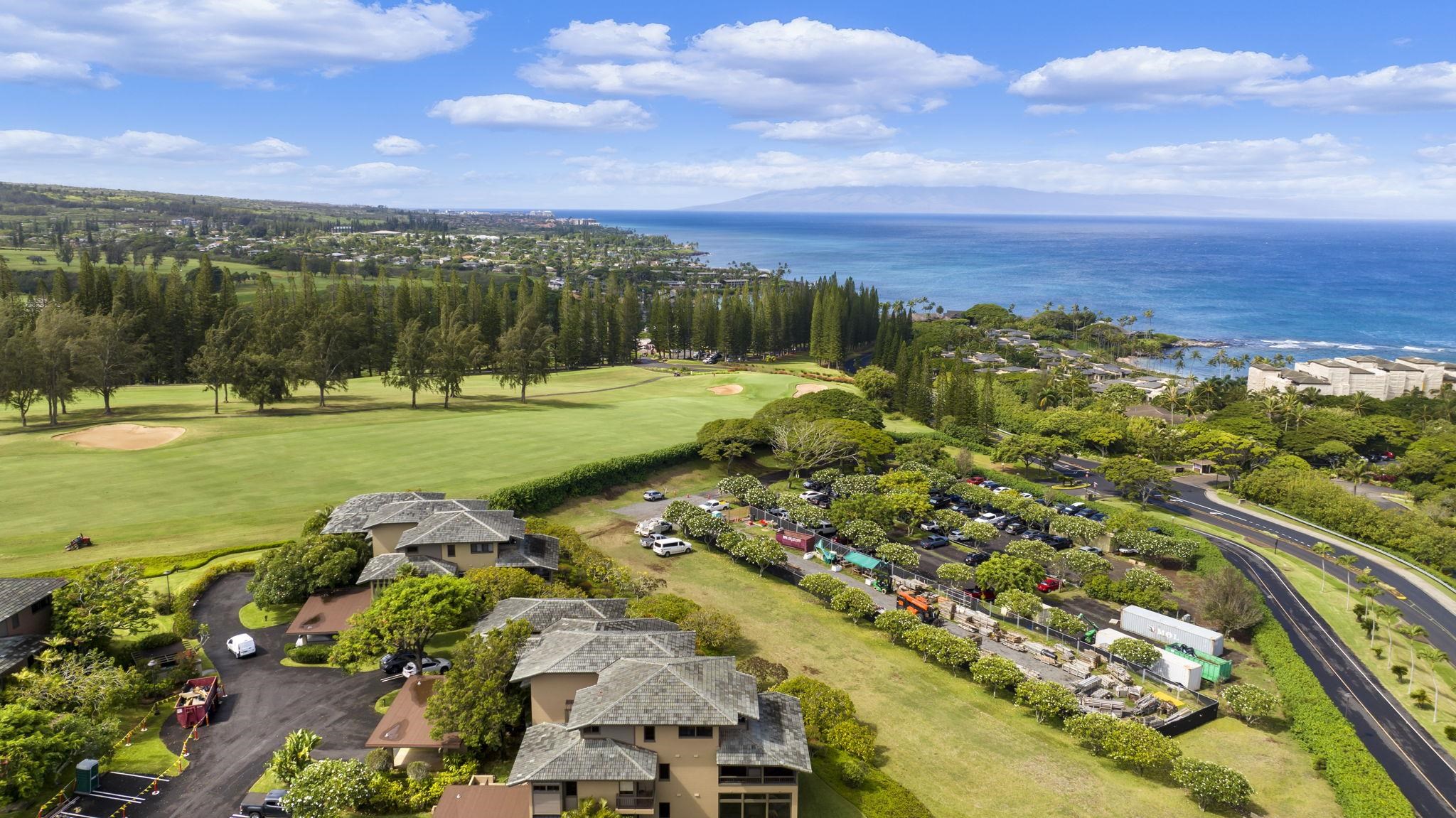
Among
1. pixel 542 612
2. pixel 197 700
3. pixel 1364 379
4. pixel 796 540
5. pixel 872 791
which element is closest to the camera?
pixel 872 791

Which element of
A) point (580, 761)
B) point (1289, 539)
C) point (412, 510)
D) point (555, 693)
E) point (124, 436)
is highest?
point (412, 510)

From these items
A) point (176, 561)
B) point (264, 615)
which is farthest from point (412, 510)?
point (176, 561)

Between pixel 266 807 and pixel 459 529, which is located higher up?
pixel 459 529

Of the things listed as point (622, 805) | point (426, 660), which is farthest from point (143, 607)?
point (622, 805)

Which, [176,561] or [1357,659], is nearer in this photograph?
[176,561]

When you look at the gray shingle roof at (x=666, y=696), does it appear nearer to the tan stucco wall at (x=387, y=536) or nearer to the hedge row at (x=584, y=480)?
the tan stucco wall at (x=387, y=536)

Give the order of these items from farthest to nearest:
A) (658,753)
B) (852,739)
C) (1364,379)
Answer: (1364,379) < (852,739) < (658,753)

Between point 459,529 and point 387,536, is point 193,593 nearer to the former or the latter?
point 387,536
